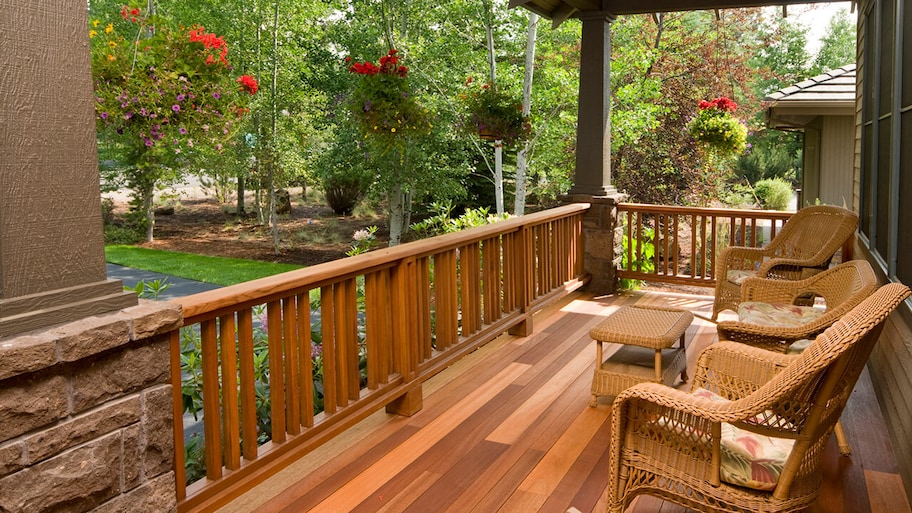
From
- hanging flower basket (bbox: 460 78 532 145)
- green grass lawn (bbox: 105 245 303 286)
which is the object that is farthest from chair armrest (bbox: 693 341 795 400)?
green grass lawn (bbox: 105 245 303 286)

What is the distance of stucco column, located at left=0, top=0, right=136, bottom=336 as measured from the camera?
171cm

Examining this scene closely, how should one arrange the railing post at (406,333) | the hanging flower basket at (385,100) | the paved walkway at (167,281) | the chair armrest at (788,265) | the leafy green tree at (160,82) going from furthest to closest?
the paved walkway at (167,281) → the hanging flower basket at (385,100) → the leafy green tree at (160,82) → the chair armrest at (788,265) → the railing post at (406,333)

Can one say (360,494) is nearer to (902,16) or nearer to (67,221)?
(67,221)

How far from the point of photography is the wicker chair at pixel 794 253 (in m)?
4.38

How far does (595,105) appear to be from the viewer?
6.09 m

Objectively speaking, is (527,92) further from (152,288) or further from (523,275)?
(152,288)

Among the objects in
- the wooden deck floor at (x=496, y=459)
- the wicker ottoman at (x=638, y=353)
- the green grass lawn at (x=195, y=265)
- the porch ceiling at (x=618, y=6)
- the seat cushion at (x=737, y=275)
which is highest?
the porch ceiling at (x=618, y=6)

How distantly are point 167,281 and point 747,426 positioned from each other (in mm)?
10986

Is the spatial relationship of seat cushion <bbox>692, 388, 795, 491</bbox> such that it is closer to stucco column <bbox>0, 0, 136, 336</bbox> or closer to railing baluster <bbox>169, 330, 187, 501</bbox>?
railing baluster <bbox>169, 330, 187, 501</bbox>

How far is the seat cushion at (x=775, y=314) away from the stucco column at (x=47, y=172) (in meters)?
2.77

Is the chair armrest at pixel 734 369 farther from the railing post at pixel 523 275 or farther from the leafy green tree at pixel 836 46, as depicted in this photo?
the leafy green tree at pixel 836 46

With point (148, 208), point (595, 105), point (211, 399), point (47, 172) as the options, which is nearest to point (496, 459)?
point (211, 399)

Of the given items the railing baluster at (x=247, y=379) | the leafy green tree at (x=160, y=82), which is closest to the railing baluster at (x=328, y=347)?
the railing baluster at (x=247, y=379)

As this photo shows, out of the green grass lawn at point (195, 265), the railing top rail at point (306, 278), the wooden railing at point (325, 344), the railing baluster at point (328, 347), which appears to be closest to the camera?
the railing top rail at point (306, 278)
